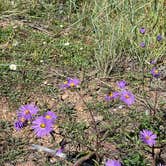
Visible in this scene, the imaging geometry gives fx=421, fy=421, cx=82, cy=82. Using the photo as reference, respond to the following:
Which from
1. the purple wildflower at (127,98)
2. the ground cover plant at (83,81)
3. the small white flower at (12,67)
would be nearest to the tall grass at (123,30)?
the ground cover plant at (83,81)

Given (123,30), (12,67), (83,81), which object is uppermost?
(123,30)

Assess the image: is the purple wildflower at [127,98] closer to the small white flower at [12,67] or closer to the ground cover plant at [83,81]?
the ground cover plant at [83,81]

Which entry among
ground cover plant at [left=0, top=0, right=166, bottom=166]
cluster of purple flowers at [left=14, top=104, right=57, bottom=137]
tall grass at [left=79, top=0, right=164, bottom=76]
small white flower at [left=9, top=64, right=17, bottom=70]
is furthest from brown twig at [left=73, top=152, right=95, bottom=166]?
small white flower at [left=9, top=64, right=17, bottom=70]

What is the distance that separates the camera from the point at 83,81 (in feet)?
8.64

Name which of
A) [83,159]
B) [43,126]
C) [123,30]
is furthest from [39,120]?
[123,30]

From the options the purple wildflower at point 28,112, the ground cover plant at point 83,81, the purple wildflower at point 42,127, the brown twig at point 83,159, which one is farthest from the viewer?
the ground cover plant at point 83,81

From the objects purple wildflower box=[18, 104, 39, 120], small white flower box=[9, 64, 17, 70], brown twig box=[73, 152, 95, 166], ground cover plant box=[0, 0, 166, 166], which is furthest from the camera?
small white flower box=[9, 64, 17, 70]

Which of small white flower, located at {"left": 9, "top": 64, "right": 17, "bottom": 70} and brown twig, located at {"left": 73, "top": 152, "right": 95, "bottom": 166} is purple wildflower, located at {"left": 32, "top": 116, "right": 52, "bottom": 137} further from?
small white flower, located at {"left": 9, "top": 64, "right": 17, "bottom": 70}

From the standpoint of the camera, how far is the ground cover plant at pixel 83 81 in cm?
206

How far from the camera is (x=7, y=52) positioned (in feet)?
9.36

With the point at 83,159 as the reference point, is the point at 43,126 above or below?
above

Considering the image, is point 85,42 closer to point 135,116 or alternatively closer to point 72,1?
point 72,1

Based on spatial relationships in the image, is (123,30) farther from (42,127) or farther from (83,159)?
(42,127)

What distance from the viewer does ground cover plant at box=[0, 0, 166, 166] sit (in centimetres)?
206
